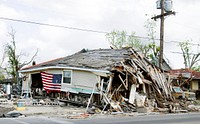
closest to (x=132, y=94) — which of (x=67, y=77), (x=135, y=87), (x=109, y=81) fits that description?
(x=135, y=87)

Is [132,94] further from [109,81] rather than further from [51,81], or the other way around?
[51,81]

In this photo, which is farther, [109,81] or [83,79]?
[83,79]

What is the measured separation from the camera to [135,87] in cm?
2498

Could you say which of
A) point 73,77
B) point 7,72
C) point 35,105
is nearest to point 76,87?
point 73,77

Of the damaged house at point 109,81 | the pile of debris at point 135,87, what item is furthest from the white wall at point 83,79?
the pile of debris at point 135,87

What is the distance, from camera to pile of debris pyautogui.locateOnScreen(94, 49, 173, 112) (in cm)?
2367

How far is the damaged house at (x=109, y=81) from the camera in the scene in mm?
24359

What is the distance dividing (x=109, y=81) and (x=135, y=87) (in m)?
2.12

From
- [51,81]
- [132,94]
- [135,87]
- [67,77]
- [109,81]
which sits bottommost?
[132,94]

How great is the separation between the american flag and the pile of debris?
4.89 m

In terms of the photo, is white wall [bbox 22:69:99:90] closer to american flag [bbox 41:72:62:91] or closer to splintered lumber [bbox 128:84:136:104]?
american flag [bbox 41:72:62:91]

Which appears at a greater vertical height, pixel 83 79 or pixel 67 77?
pixel 67 77

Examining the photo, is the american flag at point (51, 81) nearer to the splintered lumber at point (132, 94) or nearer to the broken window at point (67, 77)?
the broken window at point (67, 77)

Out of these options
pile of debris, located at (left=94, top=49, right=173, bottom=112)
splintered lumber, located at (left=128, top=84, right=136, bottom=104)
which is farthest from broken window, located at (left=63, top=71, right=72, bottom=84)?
splintered lumber, located at (left=128, top=84, right=136, bottom=104)
